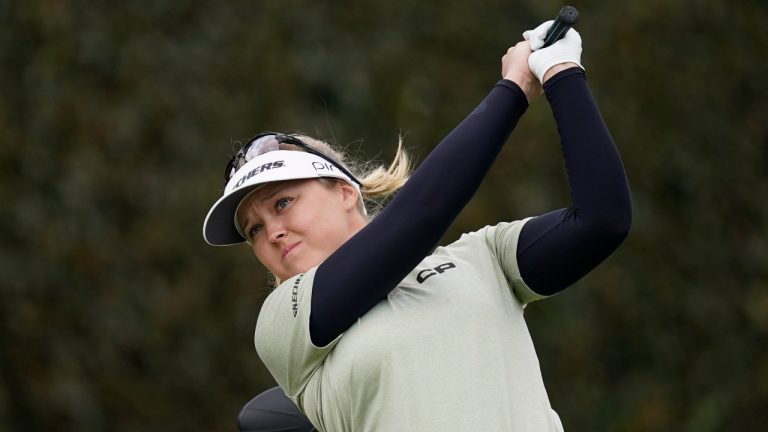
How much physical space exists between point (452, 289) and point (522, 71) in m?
0.43

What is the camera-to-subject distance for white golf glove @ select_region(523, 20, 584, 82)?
9.13 feet

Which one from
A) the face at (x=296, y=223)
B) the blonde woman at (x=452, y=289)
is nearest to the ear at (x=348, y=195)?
the face at (x=296, y=223)

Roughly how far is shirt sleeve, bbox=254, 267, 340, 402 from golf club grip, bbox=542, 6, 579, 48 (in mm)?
623

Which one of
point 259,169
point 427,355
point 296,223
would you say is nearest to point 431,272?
point 427,355

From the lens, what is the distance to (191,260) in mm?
8453

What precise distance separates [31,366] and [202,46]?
204 cm

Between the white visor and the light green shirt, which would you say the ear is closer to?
the white visor

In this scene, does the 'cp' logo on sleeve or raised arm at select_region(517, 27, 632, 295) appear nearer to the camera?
raised arm at select_region(517, 27, 632, 295)

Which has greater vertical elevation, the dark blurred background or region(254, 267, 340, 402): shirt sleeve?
the dark blurred background

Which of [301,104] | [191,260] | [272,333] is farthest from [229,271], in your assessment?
[272,333]

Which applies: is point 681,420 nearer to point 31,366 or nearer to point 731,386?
point 731,386

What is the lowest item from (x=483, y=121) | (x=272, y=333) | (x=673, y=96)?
(x=272, y=333)

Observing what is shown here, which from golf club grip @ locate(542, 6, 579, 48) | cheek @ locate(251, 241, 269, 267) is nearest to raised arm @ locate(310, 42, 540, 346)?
golf club grip @ locate(542, 6, 579, 48)

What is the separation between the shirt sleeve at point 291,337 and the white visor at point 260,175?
244 mm
